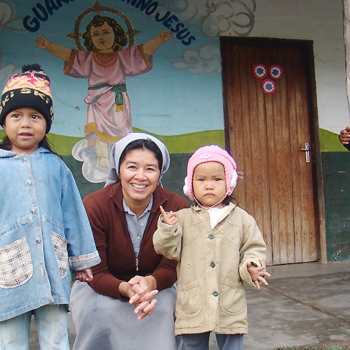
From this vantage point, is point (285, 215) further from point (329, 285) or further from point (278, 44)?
point (278, 44)

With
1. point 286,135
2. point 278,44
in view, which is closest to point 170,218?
point 286,135

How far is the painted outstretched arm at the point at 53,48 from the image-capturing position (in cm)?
411

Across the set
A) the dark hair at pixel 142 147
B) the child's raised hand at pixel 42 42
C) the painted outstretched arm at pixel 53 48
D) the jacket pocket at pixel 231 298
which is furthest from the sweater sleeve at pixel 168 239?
the child's raised hand at pixel 42 42

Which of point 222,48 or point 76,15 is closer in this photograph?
point 76,15

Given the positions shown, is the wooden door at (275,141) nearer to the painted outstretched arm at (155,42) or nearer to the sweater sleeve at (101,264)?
the painted outstretched arm at (155,42)

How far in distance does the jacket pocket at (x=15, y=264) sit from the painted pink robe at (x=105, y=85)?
2.65m

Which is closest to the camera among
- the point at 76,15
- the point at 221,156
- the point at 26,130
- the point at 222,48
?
the point at 26,130

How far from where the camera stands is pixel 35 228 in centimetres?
171

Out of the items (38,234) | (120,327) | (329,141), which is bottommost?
(120,327)

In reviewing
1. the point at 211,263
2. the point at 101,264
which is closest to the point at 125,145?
the point at 101,264

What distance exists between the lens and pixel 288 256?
16.0 ft

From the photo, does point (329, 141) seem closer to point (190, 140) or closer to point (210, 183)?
point (190, 140)

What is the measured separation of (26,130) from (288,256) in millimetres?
3975

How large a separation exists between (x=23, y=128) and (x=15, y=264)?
61 cm
